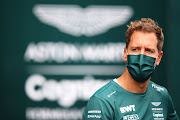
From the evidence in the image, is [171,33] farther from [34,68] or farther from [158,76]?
[34,68]

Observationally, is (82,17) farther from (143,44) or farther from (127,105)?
(127,105)

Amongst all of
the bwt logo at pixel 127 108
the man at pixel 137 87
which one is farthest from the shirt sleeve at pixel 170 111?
→ the bwt logo at pixel 127 108

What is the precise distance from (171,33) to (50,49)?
1.86m

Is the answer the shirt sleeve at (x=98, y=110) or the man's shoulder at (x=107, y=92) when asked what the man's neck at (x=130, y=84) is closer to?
the man's shoulder at (x=107, y=92)

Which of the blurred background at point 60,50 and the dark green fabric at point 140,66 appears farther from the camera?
the blurred background at point 60,50

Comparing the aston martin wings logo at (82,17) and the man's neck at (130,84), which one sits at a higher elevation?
the aston martin wings logo at (82,17)

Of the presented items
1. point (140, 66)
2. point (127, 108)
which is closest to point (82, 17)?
point (140, 66)

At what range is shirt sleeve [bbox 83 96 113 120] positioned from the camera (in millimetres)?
2029

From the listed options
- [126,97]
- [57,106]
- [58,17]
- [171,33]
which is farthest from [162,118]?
[58,17]

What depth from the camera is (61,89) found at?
425cm

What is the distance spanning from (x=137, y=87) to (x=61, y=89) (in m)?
2.13

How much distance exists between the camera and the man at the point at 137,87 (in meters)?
2.12

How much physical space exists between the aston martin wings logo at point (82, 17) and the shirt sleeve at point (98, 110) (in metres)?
2.25

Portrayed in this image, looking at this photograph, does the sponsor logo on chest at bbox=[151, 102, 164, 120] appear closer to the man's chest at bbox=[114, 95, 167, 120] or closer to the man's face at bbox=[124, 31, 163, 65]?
the man's chest at bbox=[114, 95, 167, 120]
